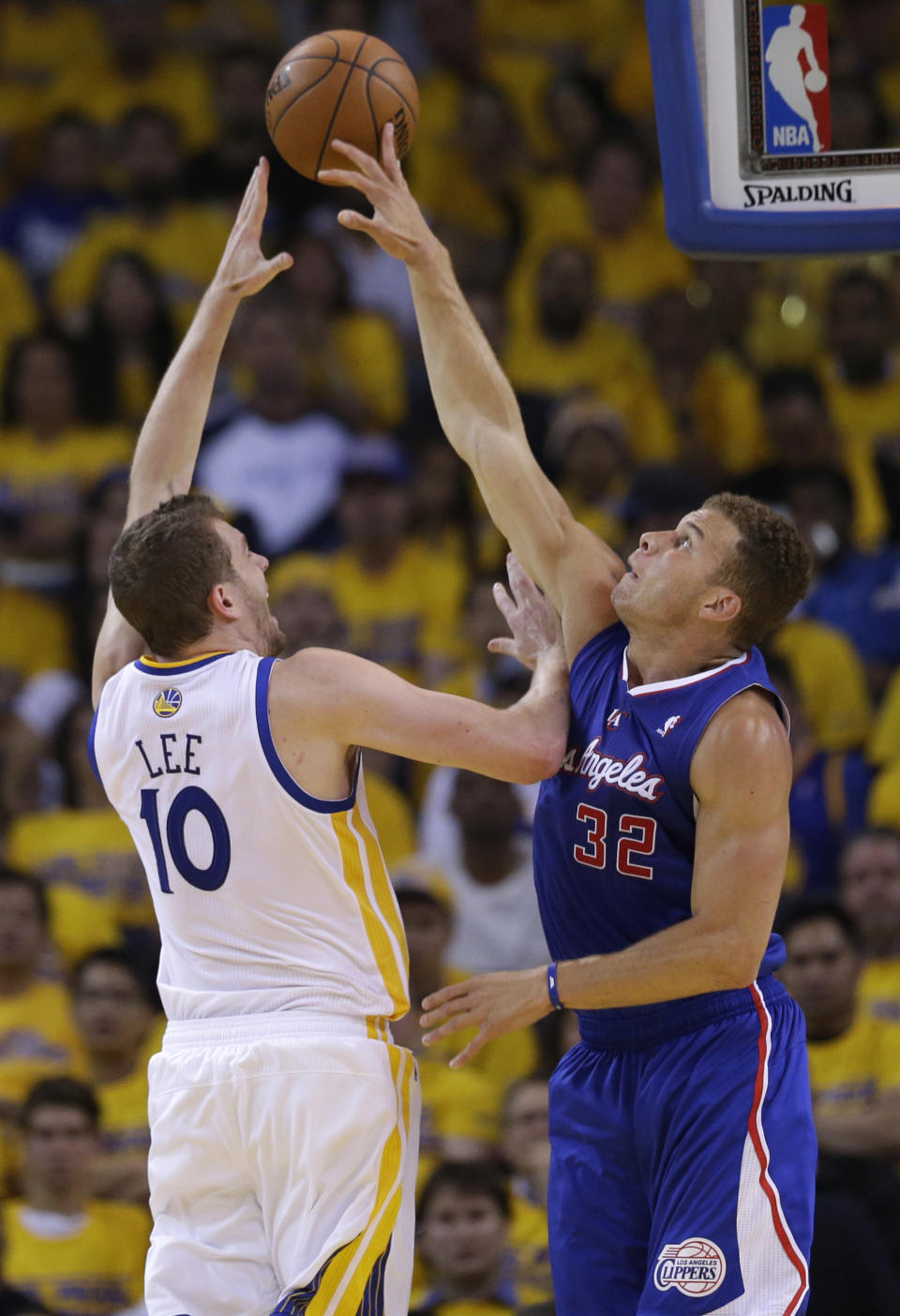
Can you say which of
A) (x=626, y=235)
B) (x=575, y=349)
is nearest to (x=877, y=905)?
(x=575, y=349)

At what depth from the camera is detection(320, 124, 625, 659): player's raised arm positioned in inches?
175

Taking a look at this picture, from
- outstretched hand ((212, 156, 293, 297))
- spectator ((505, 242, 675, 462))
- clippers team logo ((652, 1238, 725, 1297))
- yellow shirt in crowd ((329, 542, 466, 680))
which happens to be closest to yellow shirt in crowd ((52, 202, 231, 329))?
spectator ((505, 242, 675, 462))

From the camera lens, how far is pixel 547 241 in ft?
31.7

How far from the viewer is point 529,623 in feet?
14.9

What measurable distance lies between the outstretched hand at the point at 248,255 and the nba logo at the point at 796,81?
1387 mm

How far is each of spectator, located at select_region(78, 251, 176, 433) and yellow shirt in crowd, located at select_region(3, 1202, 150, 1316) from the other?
14.6 feet

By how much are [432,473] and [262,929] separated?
16.3 ft

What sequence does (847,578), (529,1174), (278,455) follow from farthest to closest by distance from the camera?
(278,455), (847,578), (529,1174)

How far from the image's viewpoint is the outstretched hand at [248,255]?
15.5 ft

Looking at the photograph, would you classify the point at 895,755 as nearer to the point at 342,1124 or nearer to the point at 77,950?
the point at 77,950

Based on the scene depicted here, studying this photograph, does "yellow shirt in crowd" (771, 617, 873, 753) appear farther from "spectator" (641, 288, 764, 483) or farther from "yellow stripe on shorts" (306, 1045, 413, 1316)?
"yellow stripe on shorts" (306, 1045, 413, 1316)

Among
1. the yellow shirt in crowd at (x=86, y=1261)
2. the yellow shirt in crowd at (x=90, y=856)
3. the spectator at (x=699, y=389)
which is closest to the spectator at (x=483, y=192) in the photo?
the spectator at (x=699, y=389)

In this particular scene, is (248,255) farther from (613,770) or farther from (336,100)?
(613,770)

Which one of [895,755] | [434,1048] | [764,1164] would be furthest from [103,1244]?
[895,755]
